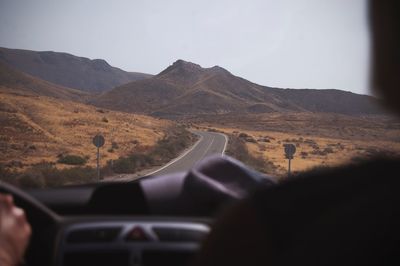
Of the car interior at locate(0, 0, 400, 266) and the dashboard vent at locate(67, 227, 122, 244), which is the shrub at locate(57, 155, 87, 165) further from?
the dashboard vent at locate(67, 227, 122, 244)

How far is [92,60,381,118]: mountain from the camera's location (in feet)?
504

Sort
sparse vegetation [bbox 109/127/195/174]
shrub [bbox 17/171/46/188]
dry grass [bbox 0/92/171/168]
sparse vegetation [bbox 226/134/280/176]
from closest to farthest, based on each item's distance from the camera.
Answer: shrub [bbox 17/171/46/188]
sparse vegetation [bbox 109/127/195/174]
sparse vegetation [bbox 226/134/280/176]
dry grass [bbox 0/92/171/168]

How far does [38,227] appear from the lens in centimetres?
220

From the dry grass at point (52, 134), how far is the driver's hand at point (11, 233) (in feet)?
77.7

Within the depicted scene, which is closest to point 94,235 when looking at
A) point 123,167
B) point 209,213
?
point 209,213

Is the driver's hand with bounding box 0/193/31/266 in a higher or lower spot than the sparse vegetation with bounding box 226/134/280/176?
higher

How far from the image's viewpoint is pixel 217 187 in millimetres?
2107

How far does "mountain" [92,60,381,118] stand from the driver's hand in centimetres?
13811

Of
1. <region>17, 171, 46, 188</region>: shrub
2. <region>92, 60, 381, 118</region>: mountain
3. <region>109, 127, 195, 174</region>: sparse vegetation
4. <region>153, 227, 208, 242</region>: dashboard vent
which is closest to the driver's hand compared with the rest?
<region>153, 227, 208, 242</region>: dashboard vent

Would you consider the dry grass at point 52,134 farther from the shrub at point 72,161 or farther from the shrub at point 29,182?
the shrub at point 29,182

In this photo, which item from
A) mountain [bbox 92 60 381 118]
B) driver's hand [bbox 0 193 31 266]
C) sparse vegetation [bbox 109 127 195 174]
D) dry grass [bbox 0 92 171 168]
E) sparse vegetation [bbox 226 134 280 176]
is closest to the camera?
driver's hand [bbox 0 193 31 266]

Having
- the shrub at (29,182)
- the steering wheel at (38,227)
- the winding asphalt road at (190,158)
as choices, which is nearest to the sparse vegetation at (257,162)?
the winding asphalt road at (190,158)

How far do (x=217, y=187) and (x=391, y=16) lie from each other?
1233 mm

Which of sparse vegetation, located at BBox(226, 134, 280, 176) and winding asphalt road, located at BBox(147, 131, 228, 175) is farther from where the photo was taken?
sparse vegetation, located at BBox(226, 134, 280, 176)
